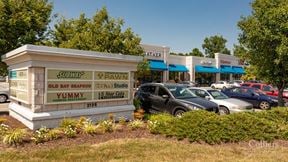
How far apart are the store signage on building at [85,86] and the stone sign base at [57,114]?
42 centimetres

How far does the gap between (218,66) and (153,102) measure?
4446 centimetres

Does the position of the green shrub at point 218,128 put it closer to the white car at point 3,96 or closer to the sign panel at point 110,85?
the sign panel at point 110,85

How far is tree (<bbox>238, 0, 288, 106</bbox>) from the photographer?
14.5m

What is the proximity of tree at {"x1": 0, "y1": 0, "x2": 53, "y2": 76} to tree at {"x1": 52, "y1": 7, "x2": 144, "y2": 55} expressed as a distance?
548 centimetres

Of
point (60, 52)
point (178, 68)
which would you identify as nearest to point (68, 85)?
point (60, 52)

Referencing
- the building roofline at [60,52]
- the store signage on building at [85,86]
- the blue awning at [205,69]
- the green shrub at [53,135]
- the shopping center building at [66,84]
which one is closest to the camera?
the green shrub at [53,135]

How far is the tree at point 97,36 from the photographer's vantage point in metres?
19.8

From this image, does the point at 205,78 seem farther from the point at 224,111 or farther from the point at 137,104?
the point at 137,104

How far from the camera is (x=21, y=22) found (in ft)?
41.7

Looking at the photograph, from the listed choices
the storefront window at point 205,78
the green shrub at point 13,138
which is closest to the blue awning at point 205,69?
the storefront window at point 205,78

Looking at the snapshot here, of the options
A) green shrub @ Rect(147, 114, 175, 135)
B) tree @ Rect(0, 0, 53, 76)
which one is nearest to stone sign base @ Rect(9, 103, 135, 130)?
green shrub @ Rect(147, 114, 175, 135)

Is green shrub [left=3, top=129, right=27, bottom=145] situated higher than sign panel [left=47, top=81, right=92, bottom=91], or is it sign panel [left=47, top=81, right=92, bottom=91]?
sign panel [left=47, top=81, right=92, bottom=91]

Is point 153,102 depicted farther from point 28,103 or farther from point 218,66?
point 218,66

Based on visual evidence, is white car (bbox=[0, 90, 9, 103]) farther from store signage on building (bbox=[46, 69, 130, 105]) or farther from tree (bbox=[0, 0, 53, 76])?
store signage on building (bbox=[46, 69, 130, 105])
